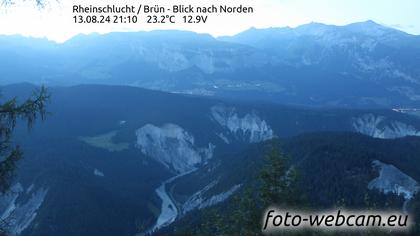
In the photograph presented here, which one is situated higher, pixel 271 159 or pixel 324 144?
pixel 271 159

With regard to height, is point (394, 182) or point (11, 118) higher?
point (11, 118)

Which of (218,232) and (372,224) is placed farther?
(218,232)

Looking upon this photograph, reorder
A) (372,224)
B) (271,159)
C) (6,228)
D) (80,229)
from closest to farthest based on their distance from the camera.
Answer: (6,228), (372,224), (271,159), (80,229)

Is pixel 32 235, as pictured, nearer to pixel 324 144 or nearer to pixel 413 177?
pixel 324 144

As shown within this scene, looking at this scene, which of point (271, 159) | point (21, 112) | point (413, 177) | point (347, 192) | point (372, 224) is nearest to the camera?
point (21, 112)

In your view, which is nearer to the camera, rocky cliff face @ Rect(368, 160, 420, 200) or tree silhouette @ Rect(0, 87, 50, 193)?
tree silhouette @ Rect(0, 87, 50, 193)

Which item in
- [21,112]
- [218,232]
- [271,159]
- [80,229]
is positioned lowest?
[80,229]

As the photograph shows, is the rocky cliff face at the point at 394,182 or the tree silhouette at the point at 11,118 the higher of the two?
the tree silhouette at the point at 11,118

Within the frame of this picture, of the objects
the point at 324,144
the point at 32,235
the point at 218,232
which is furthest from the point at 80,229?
the point at 218,232

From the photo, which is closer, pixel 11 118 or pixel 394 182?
pixel 11 118

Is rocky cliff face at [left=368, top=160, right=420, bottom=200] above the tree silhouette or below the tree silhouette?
below

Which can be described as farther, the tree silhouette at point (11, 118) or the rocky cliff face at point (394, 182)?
the rocky cliff face at point (394, 182)
